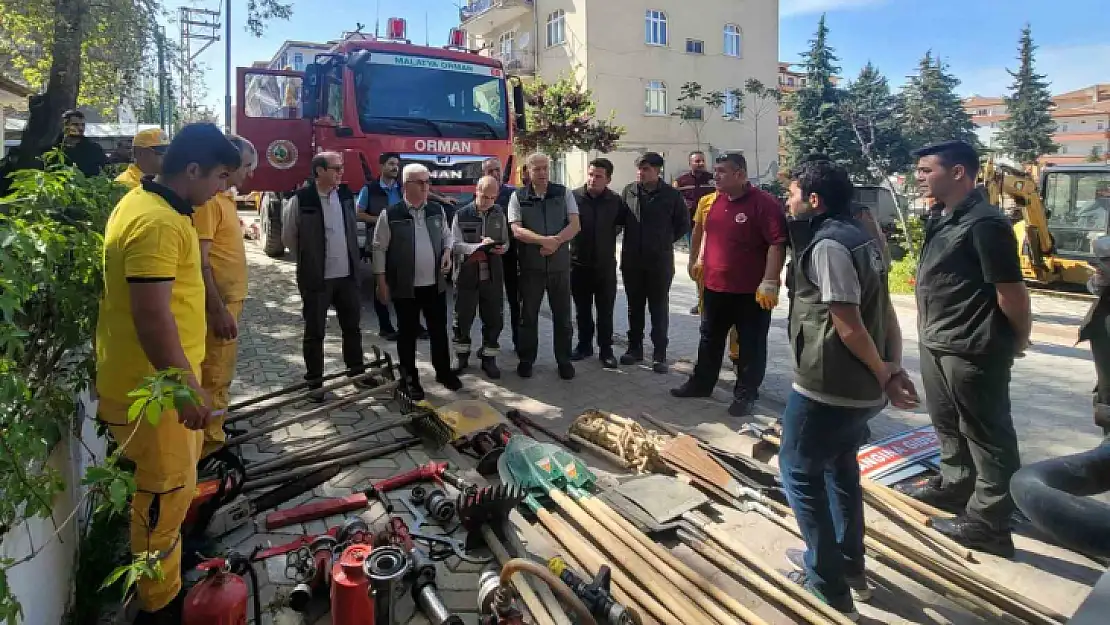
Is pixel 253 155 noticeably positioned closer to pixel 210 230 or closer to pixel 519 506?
pixel 210 230

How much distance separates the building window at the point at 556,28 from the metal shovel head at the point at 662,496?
87.2 ft

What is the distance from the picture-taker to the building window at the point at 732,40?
2980 cm

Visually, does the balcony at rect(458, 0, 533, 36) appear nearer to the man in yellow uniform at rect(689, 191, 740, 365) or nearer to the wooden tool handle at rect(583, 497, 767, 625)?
the man in yellow uniform at rect(689, 191, 740, 365)

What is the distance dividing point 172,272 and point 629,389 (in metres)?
4.05

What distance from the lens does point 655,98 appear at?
28422 millimetres

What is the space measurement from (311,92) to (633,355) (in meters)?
5.55

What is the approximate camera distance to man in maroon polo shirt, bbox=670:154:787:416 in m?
5.08

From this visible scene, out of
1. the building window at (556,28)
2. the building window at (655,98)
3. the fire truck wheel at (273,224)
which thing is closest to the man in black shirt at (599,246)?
the fire truck wheel at (273,224)

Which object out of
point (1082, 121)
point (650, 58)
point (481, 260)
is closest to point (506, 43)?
point (650, 58)

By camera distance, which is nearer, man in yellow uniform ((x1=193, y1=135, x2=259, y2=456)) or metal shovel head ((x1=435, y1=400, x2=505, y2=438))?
man in yellow uniform ((x1=193, y1=135, x2=259, y2=456))

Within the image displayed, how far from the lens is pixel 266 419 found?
4840 millimetres

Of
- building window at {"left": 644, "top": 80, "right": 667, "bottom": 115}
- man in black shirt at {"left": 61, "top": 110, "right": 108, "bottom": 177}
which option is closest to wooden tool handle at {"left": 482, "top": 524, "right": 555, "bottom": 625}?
man in black shirt at {"left": 61, "top": 110, "right": 108, "bottom": 177}

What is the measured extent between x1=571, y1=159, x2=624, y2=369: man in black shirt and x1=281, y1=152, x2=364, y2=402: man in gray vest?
2.08 metres

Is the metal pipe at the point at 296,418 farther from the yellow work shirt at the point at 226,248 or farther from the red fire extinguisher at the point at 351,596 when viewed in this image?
the red fire extinguisher at the point at 351,596
